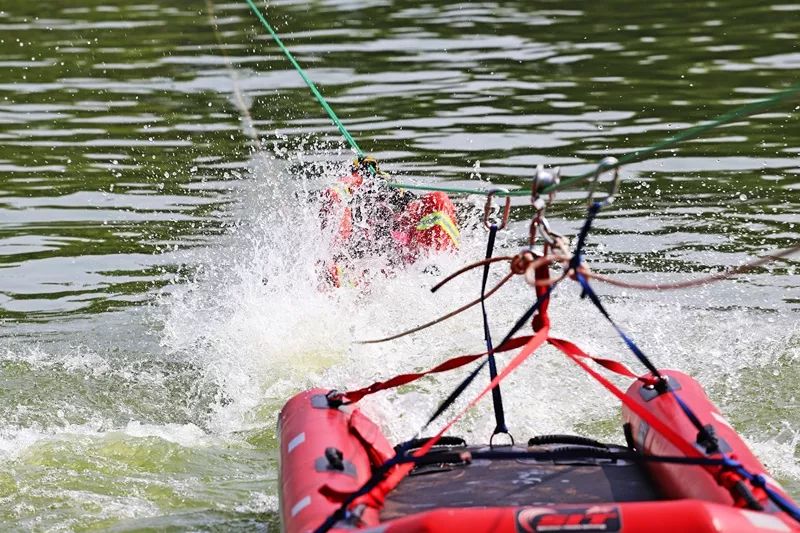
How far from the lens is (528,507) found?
4469mm

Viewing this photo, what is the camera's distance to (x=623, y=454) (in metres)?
5.77

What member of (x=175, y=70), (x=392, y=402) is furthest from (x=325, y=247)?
(x=175, y=70)

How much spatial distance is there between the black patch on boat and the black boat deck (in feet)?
2.64

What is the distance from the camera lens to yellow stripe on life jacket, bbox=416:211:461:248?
941cm

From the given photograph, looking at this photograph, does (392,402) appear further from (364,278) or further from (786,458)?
(786,458)

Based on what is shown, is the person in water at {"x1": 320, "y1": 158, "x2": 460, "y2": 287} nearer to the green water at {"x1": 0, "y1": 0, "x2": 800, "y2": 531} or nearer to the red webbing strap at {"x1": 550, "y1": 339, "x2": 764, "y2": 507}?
the green water at {"x1": 0, "y1": 0, "x2": 800, "y2": 531}

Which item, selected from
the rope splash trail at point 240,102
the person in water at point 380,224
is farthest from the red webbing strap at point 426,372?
the rope splash trail at point 240,102

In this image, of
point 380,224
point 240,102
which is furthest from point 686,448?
point 240,102

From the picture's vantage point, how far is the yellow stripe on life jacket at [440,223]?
9.41 metres

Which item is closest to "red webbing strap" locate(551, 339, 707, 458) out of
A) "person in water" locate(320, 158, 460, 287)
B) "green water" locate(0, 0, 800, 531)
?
"green water" locate(0, 0, 800, 531)

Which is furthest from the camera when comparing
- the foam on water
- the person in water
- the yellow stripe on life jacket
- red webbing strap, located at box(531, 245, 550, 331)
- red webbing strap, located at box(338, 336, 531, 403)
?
the yellow stripe on life jacket

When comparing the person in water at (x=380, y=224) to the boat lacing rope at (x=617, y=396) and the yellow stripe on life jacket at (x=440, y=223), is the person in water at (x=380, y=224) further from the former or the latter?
the boat lacing rope at (x=617, y=396)

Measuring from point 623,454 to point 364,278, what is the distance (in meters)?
3.59

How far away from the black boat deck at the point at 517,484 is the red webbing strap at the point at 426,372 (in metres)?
0.35
